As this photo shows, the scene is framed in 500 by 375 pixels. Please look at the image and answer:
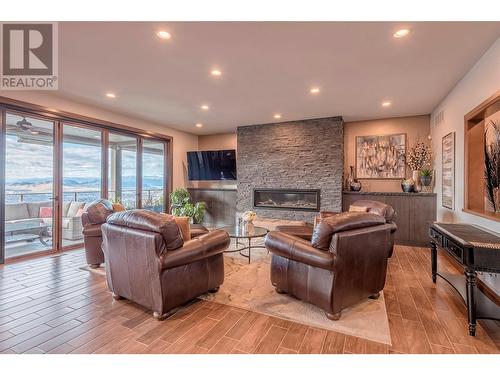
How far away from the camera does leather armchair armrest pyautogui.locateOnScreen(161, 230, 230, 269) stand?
86.0 inches

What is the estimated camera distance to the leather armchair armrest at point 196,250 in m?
2.18

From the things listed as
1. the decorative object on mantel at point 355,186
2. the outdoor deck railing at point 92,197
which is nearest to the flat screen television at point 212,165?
the outdoor deck railing at point 92,197

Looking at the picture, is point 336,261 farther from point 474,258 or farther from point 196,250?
point 196,250

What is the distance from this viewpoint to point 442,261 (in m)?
3.81

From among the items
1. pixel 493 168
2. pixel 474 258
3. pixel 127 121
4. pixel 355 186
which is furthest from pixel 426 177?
pixel 127 121

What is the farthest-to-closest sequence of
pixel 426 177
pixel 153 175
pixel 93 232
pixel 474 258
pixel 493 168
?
pixel 153 175, pixel 426 177, pixel 93 232, pixel 493 168, pixel 474 258

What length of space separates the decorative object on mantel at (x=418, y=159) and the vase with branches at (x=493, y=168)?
88.9 inches

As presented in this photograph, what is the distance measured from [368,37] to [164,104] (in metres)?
3.64

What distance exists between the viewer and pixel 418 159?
5195mm

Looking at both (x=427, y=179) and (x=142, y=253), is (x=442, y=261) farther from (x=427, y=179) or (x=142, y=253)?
(x=142, y=253)

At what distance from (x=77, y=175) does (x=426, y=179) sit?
689 cm

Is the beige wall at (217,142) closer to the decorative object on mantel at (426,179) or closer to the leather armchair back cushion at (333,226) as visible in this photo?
the decorative object on mantel at (426,179)
